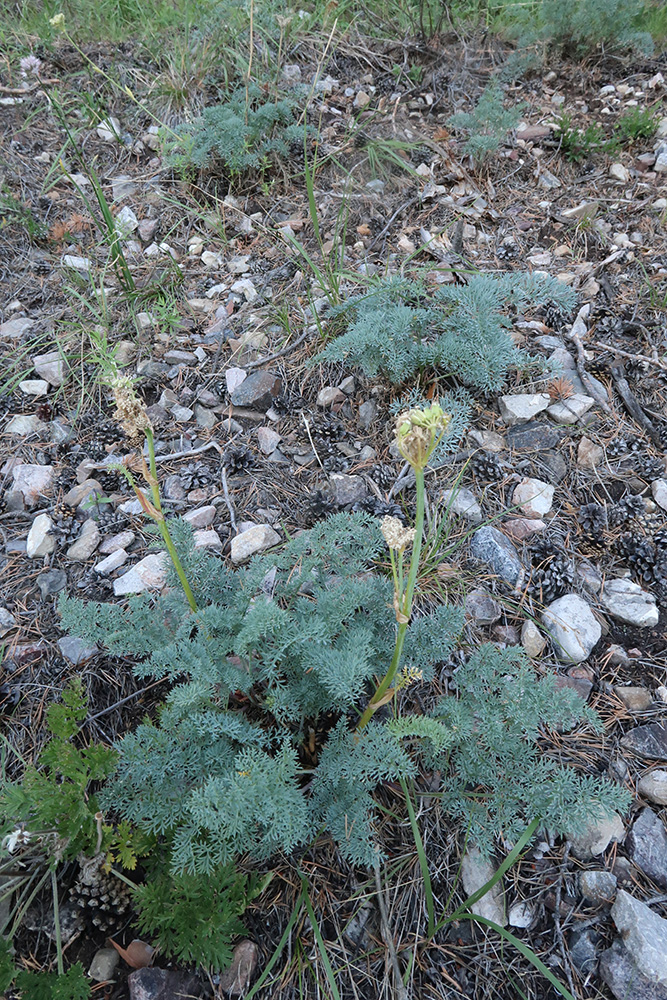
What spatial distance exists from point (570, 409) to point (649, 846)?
1528 mm

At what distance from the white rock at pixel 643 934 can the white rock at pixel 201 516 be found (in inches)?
64.6

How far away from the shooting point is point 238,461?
7.98 ft

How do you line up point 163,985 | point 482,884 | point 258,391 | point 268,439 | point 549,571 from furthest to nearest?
point 258,391
point 268,439
point 549,571
point 482,884
point 163,985

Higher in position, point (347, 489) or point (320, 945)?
point (347, 489)

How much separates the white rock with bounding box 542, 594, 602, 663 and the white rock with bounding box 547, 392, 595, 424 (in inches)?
30.5

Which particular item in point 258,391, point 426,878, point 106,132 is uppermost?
point 106,132

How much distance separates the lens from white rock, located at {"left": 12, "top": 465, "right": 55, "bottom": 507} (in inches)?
96.1

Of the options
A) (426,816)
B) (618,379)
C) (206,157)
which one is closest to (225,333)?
(206,157)

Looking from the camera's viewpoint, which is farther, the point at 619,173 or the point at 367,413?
the point at 619,173

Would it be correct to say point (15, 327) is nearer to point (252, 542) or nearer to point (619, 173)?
point (252, 542)

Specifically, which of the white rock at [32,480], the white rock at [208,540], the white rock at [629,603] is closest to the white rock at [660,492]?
the white rock at [629,603]

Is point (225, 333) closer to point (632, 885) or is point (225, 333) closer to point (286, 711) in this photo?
point (286, 711)

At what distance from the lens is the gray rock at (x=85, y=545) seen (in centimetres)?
223

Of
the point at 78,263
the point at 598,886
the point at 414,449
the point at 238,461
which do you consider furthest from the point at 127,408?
the point at 78,263
